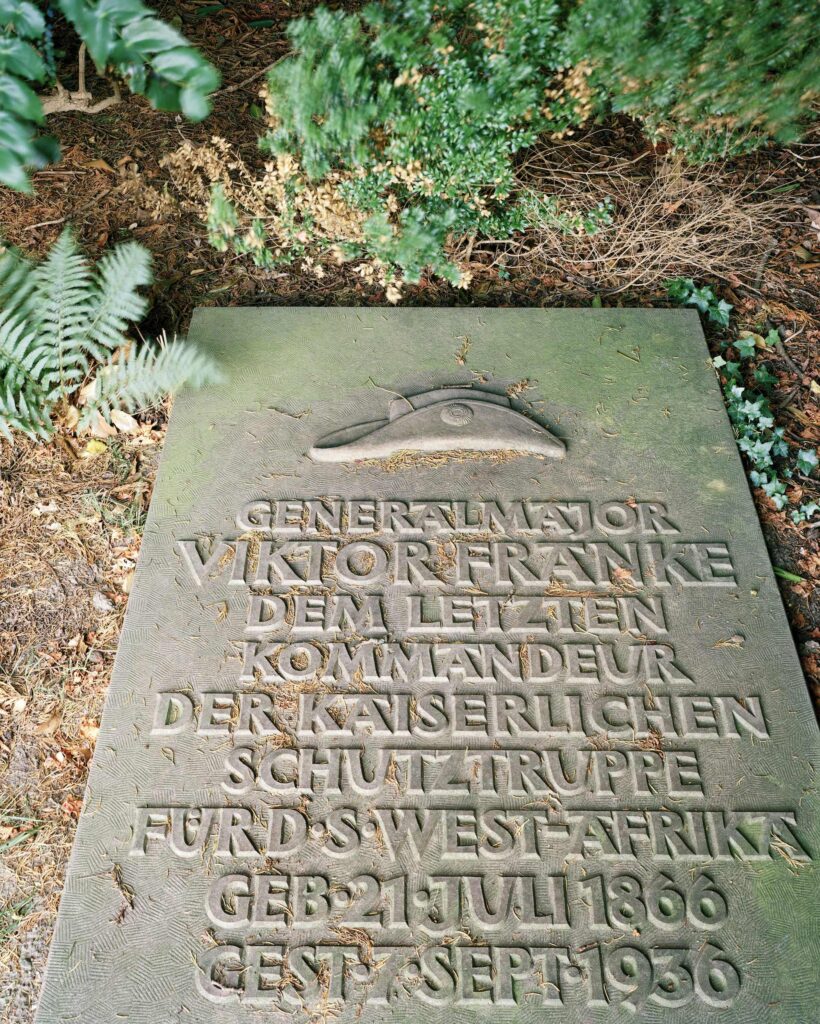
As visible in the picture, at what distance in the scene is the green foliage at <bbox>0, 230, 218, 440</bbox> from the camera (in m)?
3.16

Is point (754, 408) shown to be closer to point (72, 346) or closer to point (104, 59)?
point (104, 59)

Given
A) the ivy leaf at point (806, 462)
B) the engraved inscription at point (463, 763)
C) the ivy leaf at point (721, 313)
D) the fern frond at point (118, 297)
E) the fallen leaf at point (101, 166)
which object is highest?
the fallen leaf at point (101, 166)

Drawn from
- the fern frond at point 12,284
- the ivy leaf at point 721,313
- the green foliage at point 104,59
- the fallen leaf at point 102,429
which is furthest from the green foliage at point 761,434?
the fern frond at point 12,284

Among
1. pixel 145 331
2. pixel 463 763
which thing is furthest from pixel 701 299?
pixel 145 331

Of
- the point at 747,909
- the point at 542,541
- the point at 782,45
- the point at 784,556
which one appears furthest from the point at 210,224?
the point at 747,909

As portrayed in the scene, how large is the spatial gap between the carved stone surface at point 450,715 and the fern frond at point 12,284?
2.82 ft

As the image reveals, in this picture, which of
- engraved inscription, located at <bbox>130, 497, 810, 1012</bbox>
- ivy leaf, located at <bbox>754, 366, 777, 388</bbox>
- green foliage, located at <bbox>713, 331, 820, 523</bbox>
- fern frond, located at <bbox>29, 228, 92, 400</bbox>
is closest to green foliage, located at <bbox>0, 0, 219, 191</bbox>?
fern frond, located at <bbox>29, 228, 92, 400</bbox>

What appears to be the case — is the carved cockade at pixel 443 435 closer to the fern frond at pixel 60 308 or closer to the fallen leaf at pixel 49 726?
the fern frond at pixel 60 308

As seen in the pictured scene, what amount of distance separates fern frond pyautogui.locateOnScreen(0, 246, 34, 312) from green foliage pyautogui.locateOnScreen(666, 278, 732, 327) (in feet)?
9.64

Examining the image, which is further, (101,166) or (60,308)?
(101,166)

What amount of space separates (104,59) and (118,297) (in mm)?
1391

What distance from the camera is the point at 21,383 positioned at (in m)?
3.18

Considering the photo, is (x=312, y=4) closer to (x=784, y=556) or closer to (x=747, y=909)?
(x=784, y=556)

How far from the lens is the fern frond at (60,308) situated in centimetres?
324
